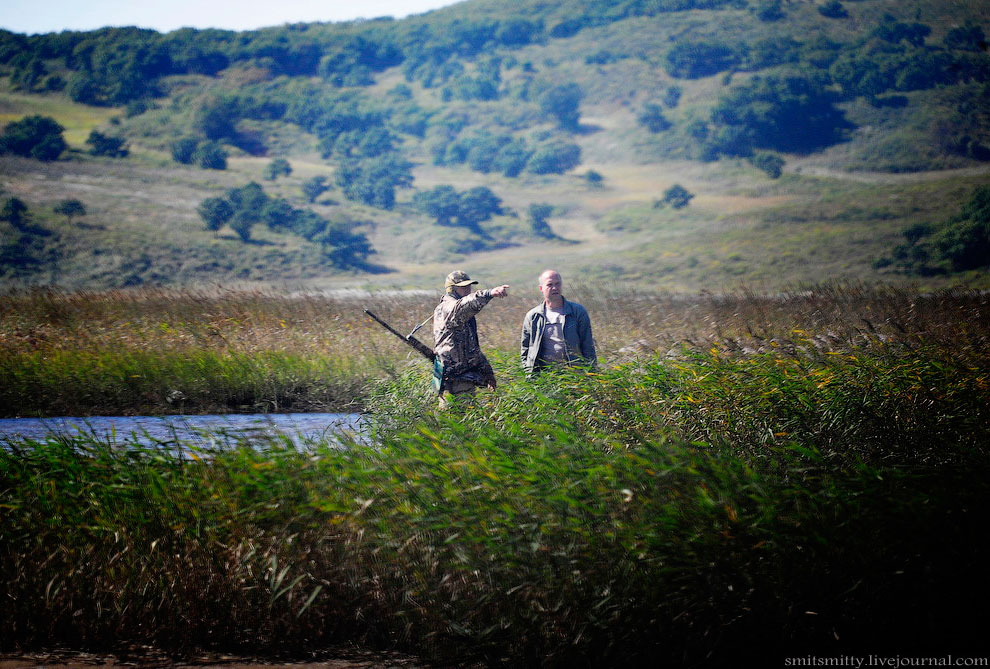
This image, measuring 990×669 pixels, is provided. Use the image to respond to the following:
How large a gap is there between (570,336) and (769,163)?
94.4 meters

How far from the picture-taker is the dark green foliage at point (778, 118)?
104750 millimetres

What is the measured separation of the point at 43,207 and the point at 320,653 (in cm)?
6969

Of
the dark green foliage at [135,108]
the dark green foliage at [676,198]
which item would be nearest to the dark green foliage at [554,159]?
the dark green foliage at [676,198]

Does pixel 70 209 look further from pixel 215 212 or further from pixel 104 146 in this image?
pixel 104 146

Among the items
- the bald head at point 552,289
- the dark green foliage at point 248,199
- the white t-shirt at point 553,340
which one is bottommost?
the white t-shirt at point 553,340

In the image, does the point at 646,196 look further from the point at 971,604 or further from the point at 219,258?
the point at 971,604

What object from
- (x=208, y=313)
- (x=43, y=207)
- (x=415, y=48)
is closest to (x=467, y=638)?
(x=208, y=313)

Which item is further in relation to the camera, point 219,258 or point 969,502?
point 219,258

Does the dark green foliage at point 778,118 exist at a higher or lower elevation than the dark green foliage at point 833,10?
lower

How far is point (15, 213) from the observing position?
60.1 meters

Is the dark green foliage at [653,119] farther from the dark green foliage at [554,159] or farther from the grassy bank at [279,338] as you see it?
the grassy bank at [279,338]

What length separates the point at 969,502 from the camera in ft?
16.5

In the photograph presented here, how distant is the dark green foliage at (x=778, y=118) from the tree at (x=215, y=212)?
209 feet

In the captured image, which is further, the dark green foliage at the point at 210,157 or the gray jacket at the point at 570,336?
the dark green foliage at the point at 210,157
